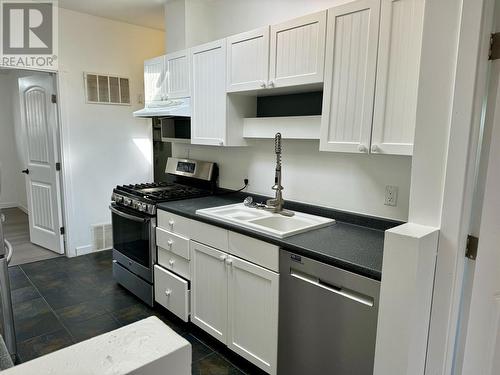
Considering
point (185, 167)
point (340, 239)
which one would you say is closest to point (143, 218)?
point (185, 167)

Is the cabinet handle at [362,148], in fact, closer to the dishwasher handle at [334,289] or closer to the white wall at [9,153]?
the dishwasher handle at [334,289]

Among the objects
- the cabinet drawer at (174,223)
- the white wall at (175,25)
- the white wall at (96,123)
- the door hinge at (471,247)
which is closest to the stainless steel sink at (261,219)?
the cabinet drawer at (174,223)

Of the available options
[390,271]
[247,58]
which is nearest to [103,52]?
[247,58]

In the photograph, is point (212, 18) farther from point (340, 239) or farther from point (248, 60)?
point (340, 239)

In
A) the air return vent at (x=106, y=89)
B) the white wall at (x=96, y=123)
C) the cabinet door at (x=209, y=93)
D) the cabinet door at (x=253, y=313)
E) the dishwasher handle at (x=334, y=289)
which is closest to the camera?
the dishwasher handle at (x=334, y=289)

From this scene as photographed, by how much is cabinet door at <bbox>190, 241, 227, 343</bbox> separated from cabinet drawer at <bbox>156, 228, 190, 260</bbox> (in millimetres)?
74

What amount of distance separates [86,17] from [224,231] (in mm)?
3095

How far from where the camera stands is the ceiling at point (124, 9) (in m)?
3.29

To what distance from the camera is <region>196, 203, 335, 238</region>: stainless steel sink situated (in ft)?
6.64

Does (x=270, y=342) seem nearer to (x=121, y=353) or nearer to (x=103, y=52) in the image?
(x=121, y=353)

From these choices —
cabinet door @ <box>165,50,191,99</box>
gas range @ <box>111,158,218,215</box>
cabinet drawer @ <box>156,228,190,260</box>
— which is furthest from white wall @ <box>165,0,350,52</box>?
cabinet drawer @ <box>156,228,190,260</box>

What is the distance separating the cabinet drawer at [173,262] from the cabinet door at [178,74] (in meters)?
1.32

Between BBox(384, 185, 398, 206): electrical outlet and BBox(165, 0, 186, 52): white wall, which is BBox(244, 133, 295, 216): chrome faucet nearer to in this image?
BBox(384, 185, 398, 206): electrical outlet

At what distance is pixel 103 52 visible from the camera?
382 cm
